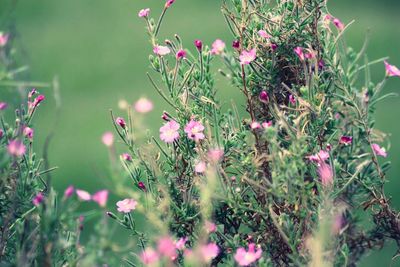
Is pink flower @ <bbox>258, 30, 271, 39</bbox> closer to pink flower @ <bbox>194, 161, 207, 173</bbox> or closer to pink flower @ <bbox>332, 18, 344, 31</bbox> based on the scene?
pink flower @ <bbox>332, 18, 344, 31</bbox>

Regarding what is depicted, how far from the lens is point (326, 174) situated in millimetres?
2062

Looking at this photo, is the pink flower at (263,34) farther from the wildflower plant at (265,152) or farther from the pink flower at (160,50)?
the pink flower at (160,50)

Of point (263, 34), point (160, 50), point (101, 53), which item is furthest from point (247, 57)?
point (101, 53)

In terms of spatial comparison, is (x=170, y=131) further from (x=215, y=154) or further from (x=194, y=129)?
(x=215, y=154)

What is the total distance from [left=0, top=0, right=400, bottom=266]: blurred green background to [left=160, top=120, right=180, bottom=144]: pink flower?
3.70 meters

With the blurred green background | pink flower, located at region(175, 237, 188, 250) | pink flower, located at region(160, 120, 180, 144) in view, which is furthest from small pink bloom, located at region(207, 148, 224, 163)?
the blurred green background

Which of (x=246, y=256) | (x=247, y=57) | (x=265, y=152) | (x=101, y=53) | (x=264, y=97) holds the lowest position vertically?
(x=101, y=53)

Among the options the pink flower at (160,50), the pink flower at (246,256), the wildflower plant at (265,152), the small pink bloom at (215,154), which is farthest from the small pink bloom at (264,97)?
the pink flower at (246,256)

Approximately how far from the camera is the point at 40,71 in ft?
25.0

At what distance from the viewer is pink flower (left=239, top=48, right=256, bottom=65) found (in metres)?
2.24

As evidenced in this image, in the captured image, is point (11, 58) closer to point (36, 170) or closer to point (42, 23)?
point (36, 170)

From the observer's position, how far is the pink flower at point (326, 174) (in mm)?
2064

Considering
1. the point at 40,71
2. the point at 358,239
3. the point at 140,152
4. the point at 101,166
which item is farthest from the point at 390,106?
the point at 140,152

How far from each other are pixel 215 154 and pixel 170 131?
0.18 m
